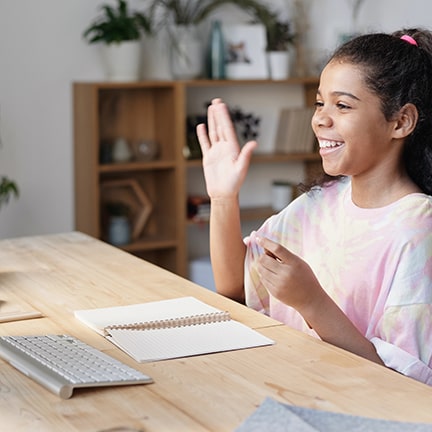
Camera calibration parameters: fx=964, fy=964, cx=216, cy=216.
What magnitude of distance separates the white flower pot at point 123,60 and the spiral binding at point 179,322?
270cm

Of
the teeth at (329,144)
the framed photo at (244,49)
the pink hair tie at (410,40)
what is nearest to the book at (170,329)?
the teeth at (329,144)

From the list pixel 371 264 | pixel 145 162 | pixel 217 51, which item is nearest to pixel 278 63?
pixel 217 51

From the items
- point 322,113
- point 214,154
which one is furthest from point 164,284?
point 322,113

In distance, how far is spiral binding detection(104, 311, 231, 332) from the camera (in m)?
1.81

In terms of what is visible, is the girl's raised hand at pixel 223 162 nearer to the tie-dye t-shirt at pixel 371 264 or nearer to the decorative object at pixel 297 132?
the tie-dye t-shirt at pixel 371 264

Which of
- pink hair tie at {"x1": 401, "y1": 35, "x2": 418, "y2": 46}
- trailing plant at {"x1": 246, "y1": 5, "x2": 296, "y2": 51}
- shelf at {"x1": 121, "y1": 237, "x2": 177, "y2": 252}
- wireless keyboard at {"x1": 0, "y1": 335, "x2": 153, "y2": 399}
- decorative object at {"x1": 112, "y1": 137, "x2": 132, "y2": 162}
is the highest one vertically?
trailing plant at {"x1": 246, "y1": 5, "x2": 296, "y2": 51}

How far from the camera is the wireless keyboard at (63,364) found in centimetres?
145

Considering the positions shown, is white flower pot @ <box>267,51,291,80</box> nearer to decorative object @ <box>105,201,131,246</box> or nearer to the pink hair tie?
decorative object @ <box>105,201,131,246</box>

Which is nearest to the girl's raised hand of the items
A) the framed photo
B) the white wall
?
the white wall

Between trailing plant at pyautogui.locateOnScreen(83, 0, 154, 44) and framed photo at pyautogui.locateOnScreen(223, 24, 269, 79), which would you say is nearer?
trailing plant at pyautogui.locateOnScreen(83, 0, 154, 44)

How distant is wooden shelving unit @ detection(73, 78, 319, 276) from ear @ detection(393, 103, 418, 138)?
99.7 inches

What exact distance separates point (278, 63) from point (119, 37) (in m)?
0.87

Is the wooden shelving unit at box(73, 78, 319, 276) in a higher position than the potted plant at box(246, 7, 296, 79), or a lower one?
lower

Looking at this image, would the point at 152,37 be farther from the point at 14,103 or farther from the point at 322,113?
the point at 322,113
